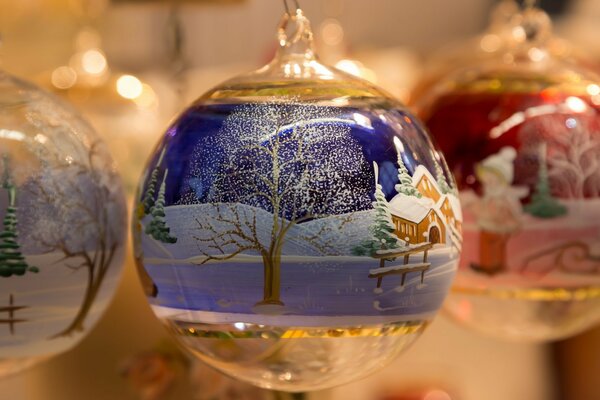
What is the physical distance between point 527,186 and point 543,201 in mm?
13

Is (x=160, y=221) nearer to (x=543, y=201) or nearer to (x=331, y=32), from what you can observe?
(x=543, y=201)

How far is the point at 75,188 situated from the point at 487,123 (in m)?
0.26

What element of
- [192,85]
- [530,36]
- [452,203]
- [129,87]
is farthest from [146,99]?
[452,203]

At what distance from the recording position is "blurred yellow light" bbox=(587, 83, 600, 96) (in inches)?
27.5

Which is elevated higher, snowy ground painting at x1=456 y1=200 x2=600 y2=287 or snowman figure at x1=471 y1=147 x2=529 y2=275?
snowman figure at x1=471 y1=147 x2=529 y2=275

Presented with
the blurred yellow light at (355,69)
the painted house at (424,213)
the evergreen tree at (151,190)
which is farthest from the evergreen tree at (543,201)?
the blurred yellow light at (355,69)

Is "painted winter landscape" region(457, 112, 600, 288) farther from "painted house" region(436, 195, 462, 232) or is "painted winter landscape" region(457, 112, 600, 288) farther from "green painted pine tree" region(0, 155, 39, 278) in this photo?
Answer: "green painted pine tree" region(0, 155, 39, 278)

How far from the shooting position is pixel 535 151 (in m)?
0.67

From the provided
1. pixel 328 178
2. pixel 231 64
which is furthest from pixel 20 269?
pixel 231 64

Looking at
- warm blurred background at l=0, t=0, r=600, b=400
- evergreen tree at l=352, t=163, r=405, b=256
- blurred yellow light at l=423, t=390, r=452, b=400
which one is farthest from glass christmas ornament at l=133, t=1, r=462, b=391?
blurred yellow light at l=423, t=390, r=452, b=400

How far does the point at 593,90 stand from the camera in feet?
2.31

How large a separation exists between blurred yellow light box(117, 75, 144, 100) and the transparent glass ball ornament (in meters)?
0.48

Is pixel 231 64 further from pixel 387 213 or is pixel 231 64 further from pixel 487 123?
pixel 387 213

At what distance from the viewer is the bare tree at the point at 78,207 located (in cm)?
58
